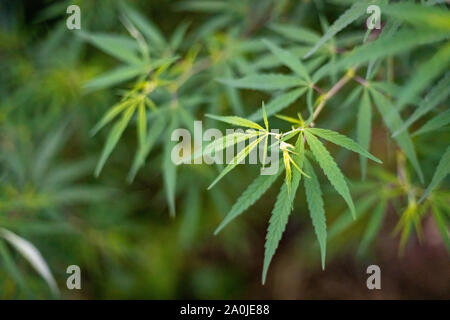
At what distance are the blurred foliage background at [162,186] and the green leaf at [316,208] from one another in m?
0.44

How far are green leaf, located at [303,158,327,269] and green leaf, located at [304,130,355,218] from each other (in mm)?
52

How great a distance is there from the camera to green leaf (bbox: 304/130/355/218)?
79cm

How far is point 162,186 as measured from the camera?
2221 millimetres

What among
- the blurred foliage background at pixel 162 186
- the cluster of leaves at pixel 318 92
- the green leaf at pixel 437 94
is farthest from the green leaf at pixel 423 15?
the blurred foliage background at pixel 162 186

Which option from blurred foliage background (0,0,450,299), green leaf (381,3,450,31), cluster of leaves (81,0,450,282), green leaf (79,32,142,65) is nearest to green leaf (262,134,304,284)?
cluster of leaves (81,0,450,282)

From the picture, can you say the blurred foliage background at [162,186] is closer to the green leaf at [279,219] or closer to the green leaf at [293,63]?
the green leaf at [293,63]

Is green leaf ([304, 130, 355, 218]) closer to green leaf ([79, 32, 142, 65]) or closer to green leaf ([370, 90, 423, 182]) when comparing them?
green leaf ([370, 90, 423, 182])

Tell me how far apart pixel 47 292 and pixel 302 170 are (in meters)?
1.21

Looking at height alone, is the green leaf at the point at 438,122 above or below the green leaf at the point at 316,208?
above

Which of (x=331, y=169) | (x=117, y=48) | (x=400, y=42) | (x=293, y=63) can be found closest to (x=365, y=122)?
(x=293, y=63)

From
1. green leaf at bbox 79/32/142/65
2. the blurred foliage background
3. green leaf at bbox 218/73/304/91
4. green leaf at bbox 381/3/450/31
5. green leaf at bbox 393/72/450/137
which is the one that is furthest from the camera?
the blurred foliage background

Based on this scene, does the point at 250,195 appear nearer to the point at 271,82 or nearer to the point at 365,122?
the point at 271,82

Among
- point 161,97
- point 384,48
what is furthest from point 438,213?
point 161,97

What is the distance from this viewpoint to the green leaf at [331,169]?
79 centimetres
